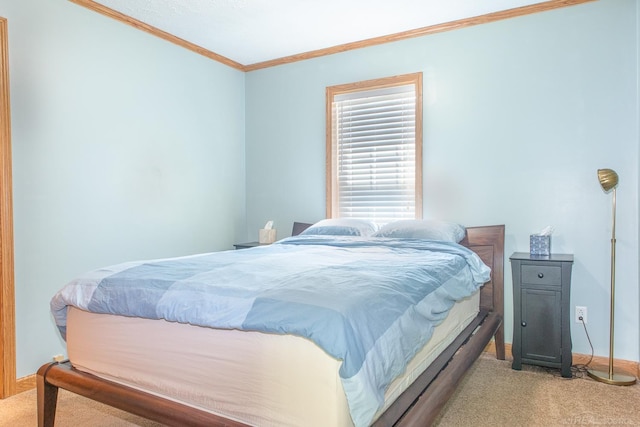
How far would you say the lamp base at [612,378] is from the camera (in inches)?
107

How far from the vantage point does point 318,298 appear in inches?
59.2

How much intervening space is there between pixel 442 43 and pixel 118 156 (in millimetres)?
2765

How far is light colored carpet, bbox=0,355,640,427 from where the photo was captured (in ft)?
7.42

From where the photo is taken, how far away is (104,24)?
126 inches

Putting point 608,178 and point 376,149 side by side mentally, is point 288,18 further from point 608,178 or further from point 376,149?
point 608,178

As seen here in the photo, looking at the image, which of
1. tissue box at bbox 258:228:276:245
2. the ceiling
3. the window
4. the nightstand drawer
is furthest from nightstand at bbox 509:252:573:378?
tissue box at bbox 258:228:276:245

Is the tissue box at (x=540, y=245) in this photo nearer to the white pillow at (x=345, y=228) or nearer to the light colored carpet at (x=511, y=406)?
the light colored carpet at (x=511, y=406)

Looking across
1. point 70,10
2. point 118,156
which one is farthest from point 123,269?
point 70,10

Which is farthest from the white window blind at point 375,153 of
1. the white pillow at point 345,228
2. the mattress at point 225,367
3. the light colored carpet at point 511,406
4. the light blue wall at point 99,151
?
the mattress at point 225,367

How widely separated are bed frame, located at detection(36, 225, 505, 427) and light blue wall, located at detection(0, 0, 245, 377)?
913 mm

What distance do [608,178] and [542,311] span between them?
38.3 inches

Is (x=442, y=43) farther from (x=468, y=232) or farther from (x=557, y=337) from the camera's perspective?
(x=557, y=337)

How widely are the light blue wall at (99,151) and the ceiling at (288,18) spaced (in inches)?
7.5

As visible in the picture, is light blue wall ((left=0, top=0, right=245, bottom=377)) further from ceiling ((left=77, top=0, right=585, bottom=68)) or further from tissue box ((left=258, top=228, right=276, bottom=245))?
tissue box ((left=258, top=228, right=276, bottom=245))
